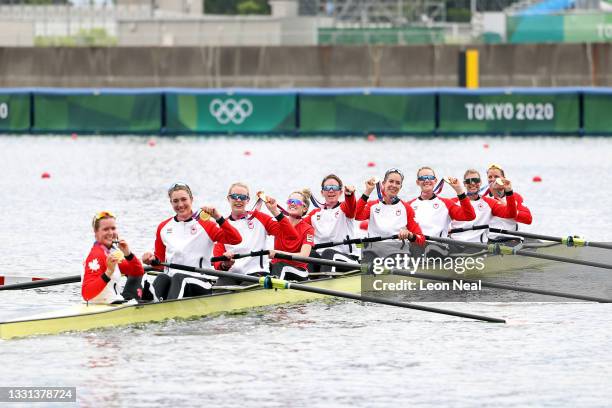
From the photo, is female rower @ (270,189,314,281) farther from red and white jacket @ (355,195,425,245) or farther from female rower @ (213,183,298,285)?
red and white jacket @ (355,195,425,245)

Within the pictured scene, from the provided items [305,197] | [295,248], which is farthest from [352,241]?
[295,248]

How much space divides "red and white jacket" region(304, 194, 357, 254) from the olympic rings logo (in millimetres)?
30493

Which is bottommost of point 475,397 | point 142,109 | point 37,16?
point 475,397

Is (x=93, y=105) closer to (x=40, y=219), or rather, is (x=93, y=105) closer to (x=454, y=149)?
(x=454, y=149)

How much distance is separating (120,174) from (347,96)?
40.7 feet

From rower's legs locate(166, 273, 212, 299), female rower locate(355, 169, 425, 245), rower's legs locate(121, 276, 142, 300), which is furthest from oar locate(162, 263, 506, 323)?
female rower locate(355, 169, 425, 245)

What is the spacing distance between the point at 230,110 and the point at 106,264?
3518 centimetres

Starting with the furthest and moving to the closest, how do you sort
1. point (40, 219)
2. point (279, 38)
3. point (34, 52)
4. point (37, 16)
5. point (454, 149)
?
point (37, 16), point (279, 38), point (34, 52), point (454, 149), point (40, 219)

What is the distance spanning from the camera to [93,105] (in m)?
50.8

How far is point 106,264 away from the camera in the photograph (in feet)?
52.5

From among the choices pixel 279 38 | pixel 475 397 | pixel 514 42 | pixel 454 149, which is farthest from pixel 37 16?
pixel 475 397

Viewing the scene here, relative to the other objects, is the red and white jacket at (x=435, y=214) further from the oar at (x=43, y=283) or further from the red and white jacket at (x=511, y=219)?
the oar at (x=43, y=283)

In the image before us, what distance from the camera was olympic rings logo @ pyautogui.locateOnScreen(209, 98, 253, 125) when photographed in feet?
166

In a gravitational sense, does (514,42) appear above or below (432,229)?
above
